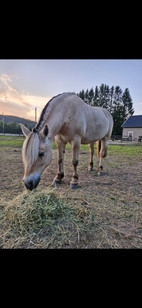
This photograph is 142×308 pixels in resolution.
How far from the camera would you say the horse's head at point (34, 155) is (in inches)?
75.1

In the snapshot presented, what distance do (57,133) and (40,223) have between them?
171 centimetres

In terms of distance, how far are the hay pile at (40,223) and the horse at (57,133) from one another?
0.30m

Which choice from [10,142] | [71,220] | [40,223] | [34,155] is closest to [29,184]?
[34,155]

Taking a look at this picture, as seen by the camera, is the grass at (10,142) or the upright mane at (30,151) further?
the grass at (10,142)

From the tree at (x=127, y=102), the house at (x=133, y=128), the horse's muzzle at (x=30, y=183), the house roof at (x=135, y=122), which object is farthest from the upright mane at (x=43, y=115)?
the tree at (x=127, y=102)

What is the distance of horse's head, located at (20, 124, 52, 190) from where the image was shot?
191 centimetres

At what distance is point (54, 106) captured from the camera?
261cm

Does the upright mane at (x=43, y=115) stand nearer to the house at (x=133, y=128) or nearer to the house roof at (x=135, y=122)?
the house at (x=133, y=128)

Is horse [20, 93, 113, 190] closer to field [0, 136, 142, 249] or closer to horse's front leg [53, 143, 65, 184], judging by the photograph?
horse's front leg [53, 143, 65, 184]
